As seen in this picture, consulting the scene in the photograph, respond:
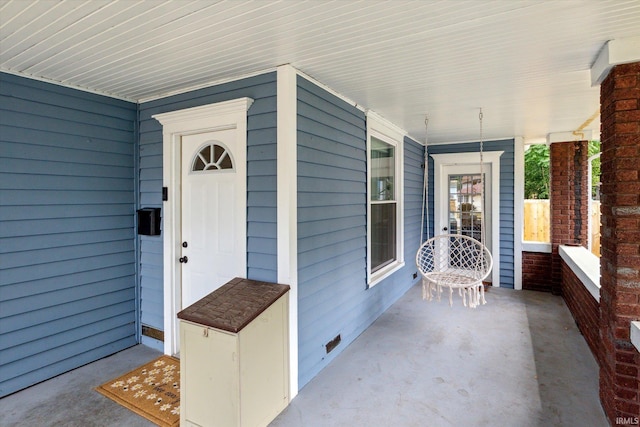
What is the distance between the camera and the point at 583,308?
11.7 feet

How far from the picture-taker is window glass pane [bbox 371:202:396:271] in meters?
4.15

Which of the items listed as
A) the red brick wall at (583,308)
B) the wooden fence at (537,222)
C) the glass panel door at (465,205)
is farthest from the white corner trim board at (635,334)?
the wooden fence at (537,222)

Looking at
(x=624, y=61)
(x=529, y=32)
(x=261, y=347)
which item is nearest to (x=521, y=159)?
(x=624, y=61)

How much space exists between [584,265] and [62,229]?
206 inches

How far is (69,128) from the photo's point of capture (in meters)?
2.84

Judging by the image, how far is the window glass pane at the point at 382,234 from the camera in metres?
4.15

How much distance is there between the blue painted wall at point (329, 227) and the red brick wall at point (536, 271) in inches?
116

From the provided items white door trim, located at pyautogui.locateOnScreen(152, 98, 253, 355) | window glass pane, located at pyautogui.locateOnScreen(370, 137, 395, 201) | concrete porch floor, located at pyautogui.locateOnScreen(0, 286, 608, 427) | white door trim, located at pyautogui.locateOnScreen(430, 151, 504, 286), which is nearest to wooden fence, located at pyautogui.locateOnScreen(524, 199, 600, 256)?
white door trim, located at pyautogui.locateOnScreen(430, 151, 504, 286)

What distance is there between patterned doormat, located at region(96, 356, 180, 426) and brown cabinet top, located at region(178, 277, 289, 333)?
0.76m

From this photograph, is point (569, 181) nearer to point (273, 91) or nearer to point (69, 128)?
point (273, 91)

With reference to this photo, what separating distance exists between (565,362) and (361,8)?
3.38m

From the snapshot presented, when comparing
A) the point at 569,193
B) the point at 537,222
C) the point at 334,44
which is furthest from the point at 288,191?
the point at 537,222

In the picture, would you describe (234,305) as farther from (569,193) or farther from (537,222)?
(537,222)

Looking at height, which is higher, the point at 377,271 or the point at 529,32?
the point at 529,32
